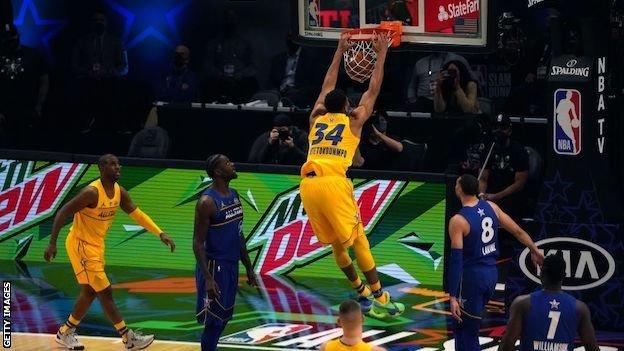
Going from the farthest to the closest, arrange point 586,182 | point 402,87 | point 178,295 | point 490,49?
point 402,87 < point 178,295 < point 586,182 < point 490,49

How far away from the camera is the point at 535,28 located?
76.2 ft

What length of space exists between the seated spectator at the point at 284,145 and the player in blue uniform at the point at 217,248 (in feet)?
18.0

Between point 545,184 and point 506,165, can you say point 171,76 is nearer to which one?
point 506,165

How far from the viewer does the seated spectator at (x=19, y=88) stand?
23141 mm

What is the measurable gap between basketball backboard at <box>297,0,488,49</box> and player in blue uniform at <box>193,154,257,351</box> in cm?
255

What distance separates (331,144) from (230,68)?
807 cm

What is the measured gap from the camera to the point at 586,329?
39.5 ft

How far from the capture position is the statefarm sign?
68.9ft

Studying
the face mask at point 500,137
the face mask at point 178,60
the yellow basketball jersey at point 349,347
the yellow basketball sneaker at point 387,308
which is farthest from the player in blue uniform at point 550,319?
the face mask at point 178,60

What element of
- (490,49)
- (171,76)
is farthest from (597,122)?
(171,76)

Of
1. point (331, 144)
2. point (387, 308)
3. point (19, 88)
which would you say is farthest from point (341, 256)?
point (19, 88)

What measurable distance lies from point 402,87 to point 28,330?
7.93m

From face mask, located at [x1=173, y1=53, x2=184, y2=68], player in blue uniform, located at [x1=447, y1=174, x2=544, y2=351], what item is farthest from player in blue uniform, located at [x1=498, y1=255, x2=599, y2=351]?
face mask, located at [x1=173, y1=53, x2=184, y2=68]

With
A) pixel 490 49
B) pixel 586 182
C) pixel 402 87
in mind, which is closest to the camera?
pixel 490 49
